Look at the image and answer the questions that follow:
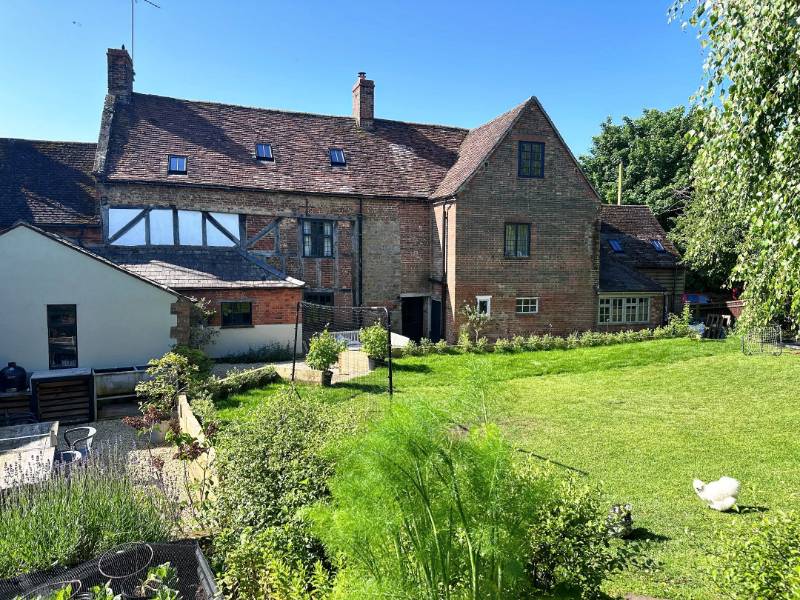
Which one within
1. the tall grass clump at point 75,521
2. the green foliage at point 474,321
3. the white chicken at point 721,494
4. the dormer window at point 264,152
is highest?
the dormer window at point 264,152

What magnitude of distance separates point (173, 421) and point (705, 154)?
967 cm

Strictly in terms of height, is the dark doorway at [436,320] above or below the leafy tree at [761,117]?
below

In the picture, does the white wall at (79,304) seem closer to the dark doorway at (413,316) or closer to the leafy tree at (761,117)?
the dark doorway at (413,316)

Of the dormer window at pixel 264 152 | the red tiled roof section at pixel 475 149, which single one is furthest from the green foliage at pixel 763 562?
the dormer window at pixel 264 152

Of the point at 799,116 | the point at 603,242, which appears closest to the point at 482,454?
the point at 799,116

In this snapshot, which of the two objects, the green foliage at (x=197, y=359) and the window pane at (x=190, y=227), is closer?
the green foliage at (x=197, y=359)

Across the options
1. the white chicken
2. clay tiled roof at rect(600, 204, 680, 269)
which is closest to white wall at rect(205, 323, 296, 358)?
the white chicken

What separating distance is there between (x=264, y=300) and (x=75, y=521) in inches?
535

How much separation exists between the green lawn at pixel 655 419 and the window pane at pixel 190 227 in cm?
876

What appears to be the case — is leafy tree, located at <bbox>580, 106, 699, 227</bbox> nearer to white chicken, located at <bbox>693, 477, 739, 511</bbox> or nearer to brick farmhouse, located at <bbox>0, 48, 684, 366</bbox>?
brick farmhouse, located at <bbox>0, 48, 684, 366</bbox>

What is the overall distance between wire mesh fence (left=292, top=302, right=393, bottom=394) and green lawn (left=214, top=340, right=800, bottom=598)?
350 millimetres

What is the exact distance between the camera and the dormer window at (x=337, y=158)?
22.6 metres

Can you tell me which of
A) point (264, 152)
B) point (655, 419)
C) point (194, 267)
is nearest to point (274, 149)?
point (264, 152)

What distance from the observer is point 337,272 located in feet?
70.9
